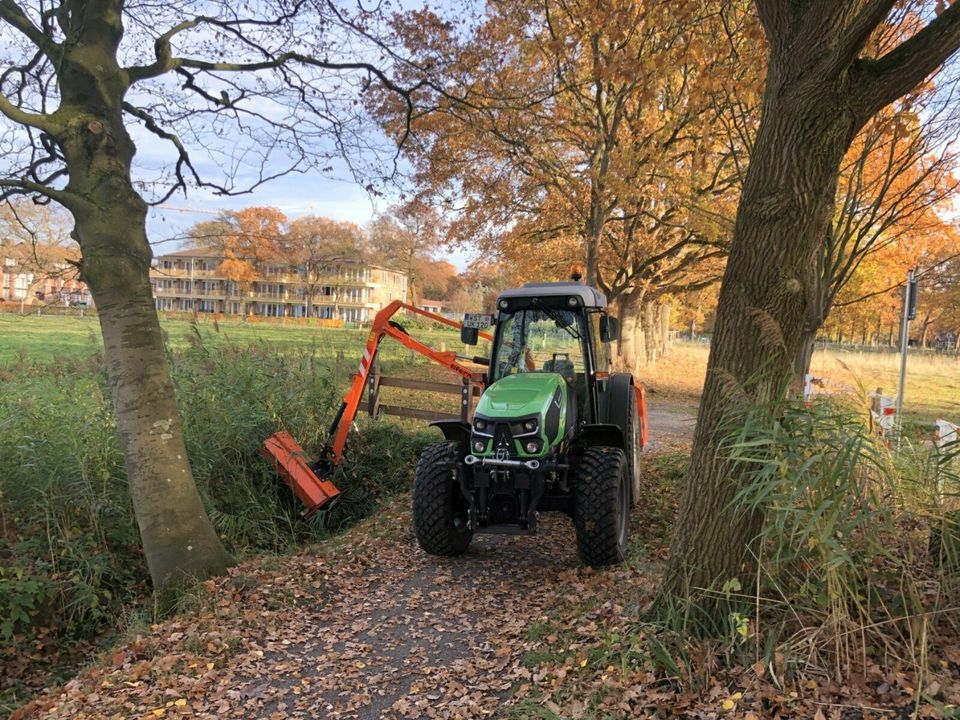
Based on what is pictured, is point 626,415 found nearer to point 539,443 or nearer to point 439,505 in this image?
point 539,443

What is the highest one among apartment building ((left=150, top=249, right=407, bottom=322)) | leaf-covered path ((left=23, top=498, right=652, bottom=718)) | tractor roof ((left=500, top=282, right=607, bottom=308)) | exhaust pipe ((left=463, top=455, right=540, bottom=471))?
apartment building ((left=150, top=249, right=407, bottom=322))

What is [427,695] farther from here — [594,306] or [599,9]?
[599,9]

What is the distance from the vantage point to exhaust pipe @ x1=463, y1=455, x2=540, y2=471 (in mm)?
5121

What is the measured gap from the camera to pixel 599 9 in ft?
22.6

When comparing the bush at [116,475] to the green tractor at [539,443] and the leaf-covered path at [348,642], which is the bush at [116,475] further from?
the green tractor at [539,443]

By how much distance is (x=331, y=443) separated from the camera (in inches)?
319

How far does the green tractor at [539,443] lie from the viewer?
527cm

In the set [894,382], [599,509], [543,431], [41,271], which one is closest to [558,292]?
[543,431]

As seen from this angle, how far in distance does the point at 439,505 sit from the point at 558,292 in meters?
2.40

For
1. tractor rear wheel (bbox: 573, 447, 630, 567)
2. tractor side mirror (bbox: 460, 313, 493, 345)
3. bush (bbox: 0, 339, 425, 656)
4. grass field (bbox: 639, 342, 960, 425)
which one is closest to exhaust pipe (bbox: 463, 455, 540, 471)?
tractor rear wheel (bbox: 573, 447, 630, 567)

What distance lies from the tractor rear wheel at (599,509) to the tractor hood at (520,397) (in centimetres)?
64

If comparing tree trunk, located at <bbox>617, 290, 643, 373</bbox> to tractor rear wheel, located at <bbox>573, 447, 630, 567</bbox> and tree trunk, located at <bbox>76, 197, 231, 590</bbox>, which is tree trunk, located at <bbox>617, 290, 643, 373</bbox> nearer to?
tractor rear wheel, located at <bbox>573, 447, 630, 567</bbox>

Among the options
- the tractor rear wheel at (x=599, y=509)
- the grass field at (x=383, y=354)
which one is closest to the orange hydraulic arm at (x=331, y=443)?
the grass field at (x=383, y=354)

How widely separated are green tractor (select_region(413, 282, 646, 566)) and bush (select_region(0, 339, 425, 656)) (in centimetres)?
256
